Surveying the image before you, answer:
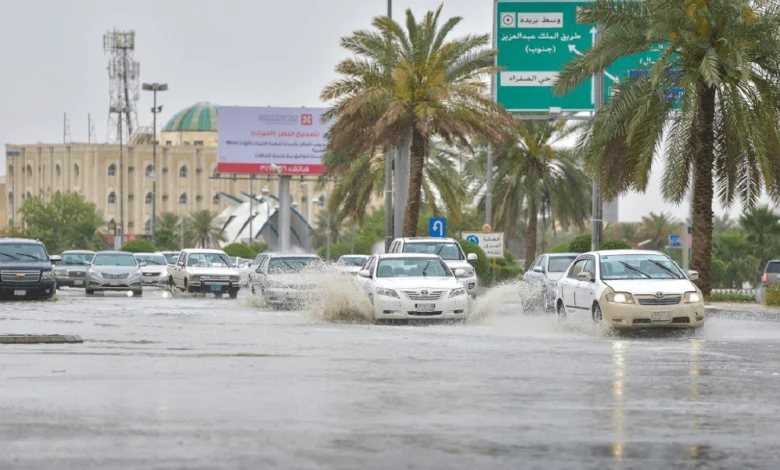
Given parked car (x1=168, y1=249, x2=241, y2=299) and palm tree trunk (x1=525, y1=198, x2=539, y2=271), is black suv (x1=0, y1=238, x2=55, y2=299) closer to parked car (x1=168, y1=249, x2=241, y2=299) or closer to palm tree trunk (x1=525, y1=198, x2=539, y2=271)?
parked car (x1=168, y1=249, x2=241, y2=299)

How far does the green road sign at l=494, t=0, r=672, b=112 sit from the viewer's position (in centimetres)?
4278

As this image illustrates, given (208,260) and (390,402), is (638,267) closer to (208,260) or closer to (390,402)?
(390,402)

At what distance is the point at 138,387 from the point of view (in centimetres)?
1376

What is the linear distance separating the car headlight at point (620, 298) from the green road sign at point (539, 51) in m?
20.4

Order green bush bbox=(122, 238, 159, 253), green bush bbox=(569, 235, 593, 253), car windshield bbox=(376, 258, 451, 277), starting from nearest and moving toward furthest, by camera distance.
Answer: car windshield bbox=(376, 258, 451, 277) < green bush bbox=(569, 235, 593, 253) < green bush bbox=(122, 238, 159, 253)

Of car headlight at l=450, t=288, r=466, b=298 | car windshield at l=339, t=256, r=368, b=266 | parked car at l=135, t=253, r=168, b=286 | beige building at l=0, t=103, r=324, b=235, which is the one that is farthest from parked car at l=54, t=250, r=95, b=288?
beige building at l=0, t=103, r=324, b=235

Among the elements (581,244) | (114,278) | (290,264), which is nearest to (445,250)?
(290,264)

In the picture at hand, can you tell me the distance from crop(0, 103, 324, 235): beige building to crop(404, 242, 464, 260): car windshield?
13256 cm

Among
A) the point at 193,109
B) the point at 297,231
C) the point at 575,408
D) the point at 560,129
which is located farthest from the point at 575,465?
the point at 193,109

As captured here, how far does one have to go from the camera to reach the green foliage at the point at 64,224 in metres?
133

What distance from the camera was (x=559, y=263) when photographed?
1427 inches

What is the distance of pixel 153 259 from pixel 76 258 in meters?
6.34

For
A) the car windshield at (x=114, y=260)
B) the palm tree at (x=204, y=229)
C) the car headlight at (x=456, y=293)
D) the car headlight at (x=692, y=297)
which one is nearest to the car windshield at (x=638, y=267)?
the car headlight at (x=692, y=297)

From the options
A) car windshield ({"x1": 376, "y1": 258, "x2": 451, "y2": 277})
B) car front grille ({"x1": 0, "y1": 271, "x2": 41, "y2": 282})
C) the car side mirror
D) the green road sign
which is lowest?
car front grille ({"x1": 0, "y1": 271, "x2": 41, "y2": 282})
